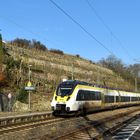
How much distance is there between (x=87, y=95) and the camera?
3638 cm

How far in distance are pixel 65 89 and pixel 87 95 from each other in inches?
163

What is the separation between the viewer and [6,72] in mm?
58250

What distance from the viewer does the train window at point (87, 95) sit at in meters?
33.7

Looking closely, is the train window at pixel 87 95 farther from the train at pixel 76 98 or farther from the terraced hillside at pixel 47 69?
the terraced hillside at pixel 47 69

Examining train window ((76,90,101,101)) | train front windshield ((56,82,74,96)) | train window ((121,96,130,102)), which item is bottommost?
train window ((121,96,130,102))

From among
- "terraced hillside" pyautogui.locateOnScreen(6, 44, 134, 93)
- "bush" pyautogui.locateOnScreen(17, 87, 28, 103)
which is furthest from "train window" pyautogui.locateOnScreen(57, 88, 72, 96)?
"terraced hillside" pyautogui.locateOnScreen(6, 44, 134, 93)

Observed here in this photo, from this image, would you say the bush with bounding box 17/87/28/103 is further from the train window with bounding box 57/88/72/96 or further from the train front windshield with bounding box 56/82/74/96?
the train window with bounding box 57/88/72/96

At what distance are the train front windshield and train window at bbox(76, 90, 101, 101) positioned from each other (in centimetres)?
102

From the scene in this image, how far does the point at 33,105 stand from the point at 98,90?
1431 centimetres

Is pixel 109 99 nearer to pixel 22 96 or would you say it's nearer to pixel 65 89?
pixel 22 96

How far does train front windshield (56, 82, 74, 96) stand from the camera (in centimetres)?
3253

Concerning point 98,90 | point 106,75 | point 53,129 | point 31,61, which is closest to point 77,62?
point 106,75

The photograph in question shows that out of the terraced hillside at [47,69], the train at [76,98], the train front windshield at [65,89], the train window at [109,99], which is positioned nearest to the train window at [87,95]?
the train at [76,98]

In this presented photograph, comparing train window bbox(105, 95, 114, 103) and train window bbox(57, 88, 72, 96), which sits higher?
train window bbox(57, 88, 72, 96)
